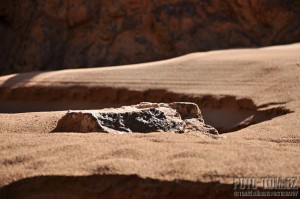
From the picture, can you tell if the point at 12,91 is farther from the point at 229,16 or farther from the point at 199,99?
the point at 229,16

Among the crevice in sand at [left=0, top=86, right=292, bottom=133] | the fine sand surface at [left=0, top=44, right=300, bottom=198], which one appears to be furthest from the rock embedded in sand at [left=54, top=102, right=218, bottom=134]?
the crevice in sand at [left=0, top=86, right=292, bottom=133]

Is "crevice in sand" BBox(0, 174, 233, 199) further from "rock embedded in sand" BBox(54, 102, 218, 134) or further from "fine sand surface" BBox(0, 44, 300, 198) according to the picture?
"rock embedded in sand" BBox(54, 102, 218, 134)

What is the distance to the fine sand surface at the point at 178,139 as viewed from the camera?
1.95 metres

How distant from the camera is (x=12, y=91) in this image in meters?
6.24

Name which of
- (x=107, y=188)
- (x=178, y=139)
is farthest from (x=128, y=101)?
(x=107, y=188)

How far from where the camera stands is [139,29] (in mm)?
8664

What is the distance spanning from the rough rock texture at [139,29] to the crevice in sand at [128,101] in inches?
102

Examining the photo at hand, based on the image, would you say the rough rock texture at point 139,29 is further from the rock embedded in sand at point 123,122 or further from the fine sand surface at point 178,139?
the rock embedded in sand at point 123,122

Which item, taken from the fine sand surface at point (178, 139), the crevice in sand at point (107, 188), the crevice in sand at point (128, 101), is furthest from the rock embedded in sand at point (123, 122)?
the crevice in sand at point (128, 101)

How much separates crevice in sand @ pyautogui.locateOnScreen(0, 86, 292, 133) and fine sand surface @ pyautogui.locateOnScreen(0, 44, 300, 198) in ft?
0.04

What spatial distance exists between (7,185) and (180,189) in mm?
645

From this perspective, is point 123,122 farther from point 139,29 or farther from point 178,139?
point 139,29

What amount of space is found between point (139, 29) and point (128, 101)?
11.2ft

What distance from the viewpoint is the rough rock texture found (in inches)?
331
